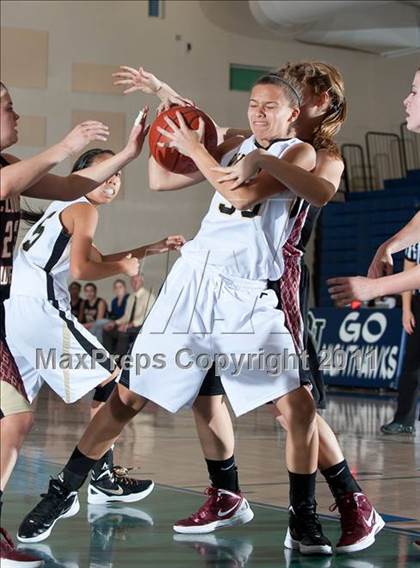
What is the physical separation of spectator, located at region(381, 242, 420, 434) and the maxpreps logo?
399 cm

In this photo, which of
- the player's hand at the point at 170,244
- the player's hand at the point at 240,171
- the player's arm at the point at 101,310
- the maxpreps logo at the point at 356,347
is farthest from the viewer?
the player's arm at the point at 101,310

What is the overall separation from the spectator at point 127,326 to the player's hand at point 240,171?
39.2ft

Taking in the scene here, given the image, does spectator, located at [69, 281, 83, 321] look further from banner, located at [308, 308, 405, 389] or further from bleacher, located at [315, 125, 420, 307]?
banner, located at [308, 308, 405, 389]

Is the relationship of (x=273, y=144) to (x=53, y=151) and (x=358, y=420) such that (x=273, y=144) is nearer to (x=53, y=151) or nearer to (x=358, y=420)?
(x=53, y=151)

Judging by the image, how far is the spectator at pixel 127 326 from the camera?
1627 centimetres

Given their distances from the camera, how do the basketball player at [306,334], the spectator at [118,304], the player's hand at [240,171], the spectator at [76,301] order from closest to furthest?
the player's hand at [240,171], the basketball player at [306,334], the spectator at [118,304], the spectator at [76,301]

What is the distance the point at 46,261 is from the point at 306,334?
4.98ft

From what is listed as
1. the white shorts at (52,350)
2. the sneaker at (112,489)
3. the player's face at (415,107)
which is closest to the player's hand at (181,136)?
the player's face at (415,107)

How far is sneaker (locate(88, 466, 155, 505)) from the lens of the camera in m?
5.43

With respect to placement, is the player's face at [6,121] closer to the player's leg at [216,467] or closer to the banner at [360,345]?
the player's leg at [216,467]

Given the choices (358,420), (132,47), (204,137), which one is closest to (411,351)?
(358,420)

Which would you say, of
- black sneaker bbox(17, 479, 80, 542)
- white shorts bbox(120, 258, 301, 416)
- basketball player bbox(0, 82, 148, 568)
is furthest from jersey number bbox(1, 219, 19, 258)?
black sneaker bbox(17, 479, 80, 542)

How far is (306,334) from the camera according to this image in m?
4.63

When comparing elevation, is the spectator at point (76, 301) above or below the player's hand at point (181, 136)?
below
